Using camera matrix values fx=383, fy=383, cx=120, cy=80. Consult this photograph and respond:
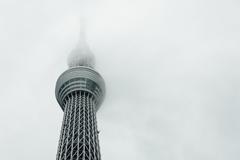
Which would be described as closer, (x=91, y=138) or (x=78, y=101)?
(x=91, y=138)

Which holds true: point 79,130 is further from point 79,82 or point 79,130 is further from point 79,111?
point 79,82

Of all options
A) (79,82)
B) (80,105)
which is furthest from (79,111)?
(79,82)

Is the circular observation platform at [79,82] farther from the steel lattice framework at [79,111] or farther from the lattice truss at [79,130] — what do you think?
the lattice truss at [79,130]

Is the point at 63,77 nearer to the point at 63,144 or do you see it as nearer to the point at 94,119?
the point at 94,119

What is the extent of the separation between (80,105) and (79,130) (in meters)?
9.07

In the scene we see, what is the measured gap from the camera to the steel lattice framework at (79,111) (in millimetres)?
91250

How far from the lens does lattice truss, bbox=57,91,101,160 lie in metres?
90.1

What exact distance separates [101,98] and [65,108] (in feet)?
39.5

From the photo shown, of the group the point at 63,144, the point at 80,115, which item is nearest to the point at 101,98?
the point at 80,115

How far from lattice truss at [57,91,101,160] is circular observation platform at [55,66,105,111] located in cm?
144

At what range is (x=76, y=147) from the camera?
3605 inches

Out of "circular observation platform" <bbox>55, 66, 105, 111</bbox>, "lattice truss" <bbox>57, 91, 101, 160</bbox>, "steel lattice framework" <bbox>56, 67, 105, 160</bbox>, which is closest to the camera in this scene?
"lattice truss" <bbox>57, 91, 101, 160</bbox>

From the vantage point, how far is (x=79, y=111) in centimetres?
10269

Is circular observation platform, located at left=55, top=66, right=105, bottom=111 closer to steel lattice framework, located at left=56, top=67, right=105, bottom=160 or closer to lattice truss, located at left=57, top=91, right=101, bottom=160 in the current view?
steel lattice framework, located at left=56, top=67, right=105, bottom=160
